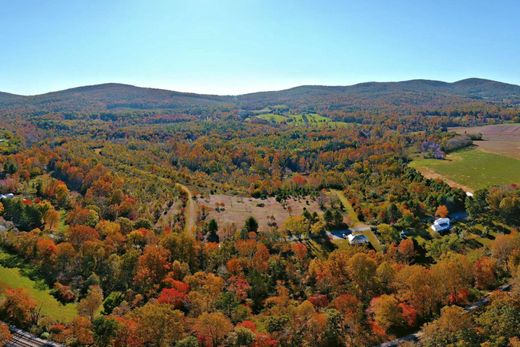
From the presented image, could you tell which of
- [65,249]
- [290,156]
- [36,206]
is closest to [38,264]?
[65,249]

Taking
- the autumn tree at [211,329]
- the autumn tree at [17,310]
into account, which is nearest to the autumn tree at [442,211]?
the autumn tree at [211,329]

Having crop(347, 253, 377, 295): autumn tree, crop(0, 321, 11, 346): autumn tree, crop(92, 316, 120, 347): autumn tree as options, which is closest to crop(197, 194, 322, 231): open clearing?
crop(347, 253, 377, 295): autumn tree

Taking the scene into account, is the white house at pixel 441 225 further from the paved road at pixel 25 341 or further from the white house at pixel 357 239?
the paved road at pixel 25 341

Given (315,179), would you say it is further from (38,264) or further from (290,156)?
(38,264)

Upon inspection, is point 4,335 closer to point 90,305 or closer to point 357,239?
point 90,305

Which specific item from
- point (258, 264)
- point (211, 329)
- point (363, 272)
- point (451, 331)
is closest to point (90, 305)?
point (211, 329)
